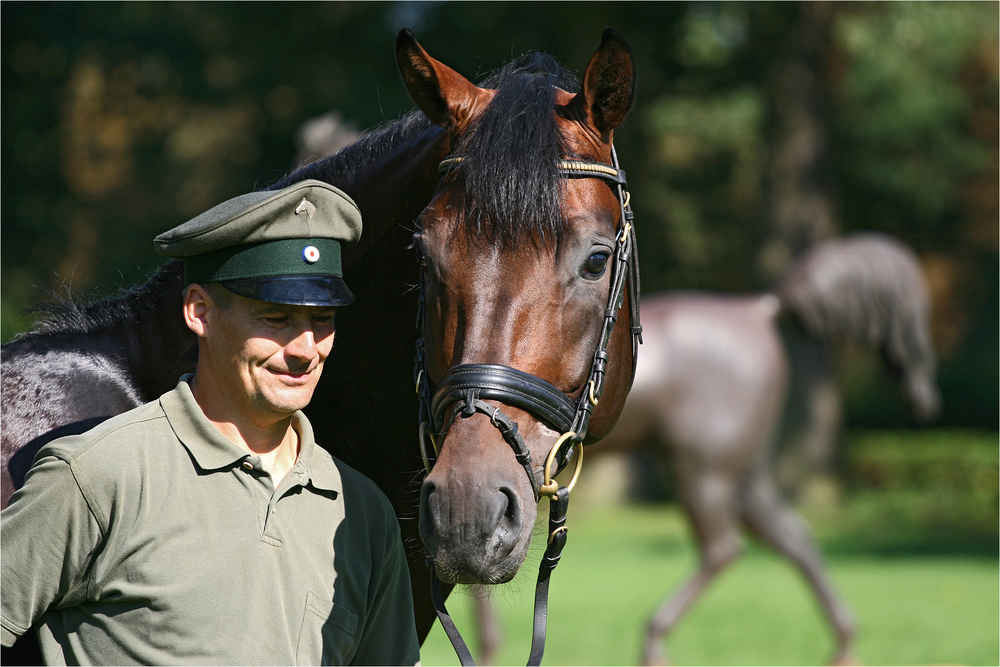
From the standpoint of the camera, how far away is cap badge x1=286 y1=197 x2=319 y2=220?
2.15 metres

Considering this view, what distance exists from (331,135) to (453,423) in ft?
15.8

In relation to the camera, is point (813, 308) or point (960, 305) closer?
point (813, 308)

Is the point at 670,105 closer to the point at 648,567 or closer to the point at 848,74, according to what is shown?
the point at 848,74

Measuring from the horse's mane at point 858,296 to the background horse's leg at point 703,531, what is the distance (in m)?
1.65

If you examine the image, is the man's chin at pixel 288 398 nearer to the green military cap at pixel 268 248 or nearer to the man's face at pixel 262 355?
the man's face at pixel 262 355

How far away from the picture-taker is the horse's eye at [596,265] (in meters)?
2.33

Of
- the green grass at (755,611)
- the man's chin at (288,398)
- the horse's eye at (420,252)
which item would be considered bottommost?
the green grass at (755,611)

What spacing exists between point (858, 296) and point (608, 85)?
627cm

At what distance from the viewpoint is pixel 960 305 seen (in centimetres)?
2136

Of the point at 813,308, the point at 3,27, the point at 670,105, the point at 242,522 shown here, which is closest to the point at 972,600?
the point at 813,308

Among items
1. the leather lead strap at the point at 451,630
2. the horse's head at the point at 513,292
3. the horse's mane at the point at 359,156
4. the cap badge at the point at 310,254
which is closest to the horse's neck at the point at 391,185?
the horse's mane at the point at 359,156

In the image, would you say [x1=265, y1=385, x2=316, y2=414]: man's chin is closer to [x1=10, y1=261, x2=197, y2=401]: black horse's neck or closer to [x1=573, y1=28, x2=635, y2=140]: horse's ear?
[x1=10, y1=261, x2=197, y2=401]: black horse's neck

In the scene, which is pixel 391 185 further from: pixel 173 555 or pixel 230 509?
pixel 173 555

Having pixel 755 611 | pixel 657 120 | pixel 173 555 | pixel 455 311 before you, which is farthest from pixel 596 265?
pixel 657 120
